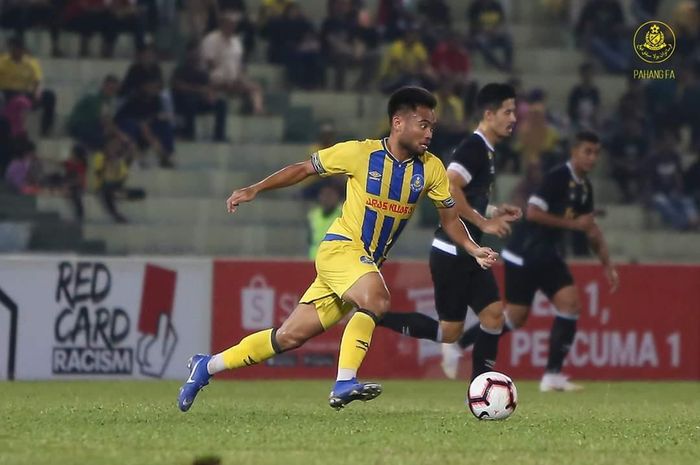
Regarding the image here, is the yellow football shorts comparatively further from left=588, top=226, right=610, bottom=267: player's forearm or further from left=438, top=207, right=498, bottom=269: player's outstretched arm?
left=588, top=226, right=610, bottom=267: player's forearm

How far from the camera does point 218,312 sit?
1598 cm

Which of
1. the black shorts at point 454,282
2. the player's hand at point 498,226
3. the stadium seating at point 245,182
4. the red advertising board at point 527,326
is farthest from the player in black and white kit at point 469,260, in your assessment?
the stadium seating at point 245,182

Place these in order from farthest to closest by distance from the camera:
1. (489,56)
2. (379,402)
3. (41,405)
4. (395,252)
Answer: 1. (489,56)
2. (395,252)
3. (379,402)
4. (41,405)

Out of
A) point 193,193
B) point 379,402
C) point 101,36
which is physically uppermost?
point 101,36

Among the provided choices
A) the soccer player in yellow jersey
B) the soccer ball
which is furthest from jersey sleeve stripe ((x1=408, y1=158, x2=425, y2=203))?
the soccer ball

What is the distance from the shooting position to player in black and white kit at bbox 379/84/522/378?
1154 cm

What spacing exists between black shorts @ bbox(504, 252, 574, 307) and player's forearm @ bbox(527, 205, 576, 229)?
0.32 metres

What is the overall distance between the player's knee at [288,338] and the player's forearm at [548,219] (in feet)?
15.6

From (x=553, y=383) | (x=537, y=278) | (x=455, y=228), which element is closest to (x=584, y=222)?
(x=537, y=278)

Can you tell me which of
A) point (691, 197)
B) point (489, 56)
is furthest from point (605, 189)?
point (489, 56)

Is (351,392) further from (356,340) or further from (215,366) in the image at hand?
(215,366)

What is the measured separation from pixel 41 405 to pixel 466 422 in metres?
3.20

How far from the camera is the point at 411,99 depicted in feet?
31.3

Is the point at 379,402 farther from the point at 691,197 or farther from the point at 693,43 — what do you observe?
the point at 693,43
